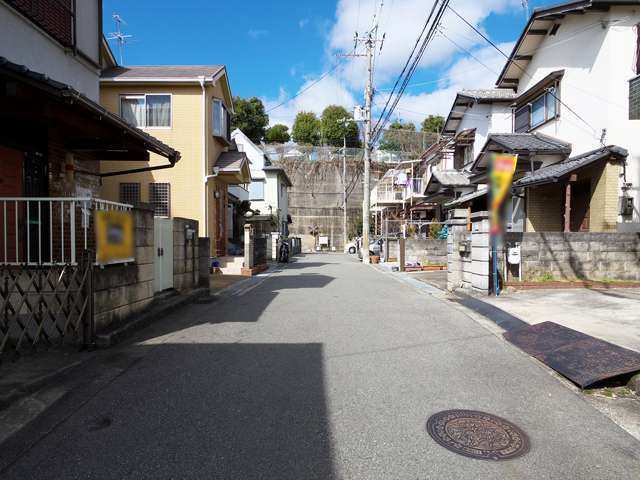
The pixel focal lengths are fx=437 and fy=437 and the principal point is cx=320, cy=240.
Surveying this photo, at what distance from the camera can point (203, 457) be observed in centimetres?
287

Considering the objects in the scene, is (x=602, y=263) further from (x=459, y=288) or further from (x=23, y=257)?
(x=23, y=257)

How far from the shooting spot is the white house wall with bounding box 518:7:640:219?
12312mm

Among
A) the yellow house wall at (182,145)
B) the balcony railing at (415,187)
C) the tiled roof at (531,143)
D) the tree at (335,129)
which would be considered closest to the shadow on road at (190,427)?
the yellow house wall at (182,145)

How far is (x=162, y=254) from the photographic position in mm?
7988

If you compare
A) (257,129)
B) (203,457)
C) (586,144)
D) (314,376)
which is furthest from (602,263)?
(257,129)

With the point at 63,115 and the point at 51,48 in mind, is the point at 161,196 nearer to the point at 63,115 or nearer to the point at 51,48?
the point at 51,48

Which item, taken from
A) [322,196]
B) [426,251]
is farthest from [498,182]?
[322,196]

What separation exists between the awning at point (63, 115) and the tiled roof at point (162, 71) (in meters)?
8.61

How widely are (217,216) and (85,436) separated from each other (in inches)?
592

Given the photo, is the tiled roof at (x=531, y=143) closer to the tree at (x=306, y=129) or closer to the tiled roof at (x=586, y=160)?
the tiled roof at (x=586, y=160)

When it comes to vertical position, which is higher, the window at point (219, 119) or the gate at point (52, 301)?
the window at point (219, 119)

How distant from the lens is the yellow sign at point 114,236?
5664 millimetres

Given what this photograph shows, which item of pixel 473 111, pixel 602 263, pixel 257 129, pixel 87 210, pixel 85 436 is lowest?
pixel 85 436

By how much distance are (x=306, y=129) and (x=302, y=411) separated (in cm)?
5717
